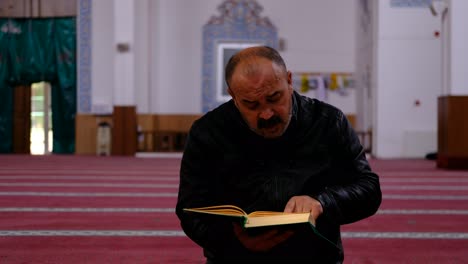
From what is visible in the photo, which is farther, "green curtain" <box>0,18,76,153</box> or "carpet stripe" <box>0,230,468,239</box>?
"green curtain" <box>0,18,76,153</box>

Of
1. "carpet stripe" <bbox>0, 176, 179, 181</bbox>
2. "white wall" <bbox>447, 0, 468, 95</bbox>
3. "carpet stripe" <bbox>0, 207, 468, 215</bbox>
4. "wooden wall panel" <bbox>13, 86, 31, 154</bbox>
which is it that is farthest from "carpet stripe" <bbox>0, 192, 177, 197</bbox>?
"wooden wall panel" <bbox>13, 86, 31, 154</bbox>

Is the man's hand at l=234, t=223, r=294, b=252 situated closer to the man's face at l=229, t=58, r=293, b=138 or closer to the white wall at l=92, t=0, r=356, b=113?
the man's face at l=229, t=58, r=293, b=138

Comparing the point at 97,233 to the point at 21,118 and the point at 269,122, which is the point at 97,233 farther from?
the point at 21,118

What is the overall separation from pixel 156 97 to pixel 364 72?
10.1ft

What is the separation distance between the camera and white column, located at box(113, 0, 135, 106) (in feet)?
32.8

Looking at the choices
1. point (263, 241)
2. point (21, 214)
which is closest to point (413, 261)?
point (263, 241)

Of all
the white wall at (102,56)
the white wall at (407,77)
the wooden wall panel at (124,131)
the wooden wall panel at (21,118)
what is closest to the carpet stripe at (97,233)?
the white wall at (407,77)

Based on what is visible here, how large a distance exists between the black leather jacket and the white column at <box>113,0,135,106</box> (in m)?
8.66

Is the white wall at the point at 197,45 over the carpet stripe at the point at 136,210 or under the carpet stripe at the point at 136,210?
over

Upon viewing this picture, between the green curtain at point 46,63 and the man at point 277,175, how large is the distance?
9526mm

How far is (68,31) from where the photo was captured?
35.1 feet

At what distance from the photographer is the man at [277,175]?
4.79ft

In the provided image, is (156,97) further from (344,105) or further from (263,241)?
(263,241)

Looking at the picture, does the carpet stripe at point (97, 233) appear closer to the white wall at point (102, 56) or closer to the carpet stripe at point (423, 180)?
the carpet stripe at point (423, 180)
